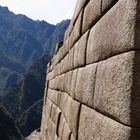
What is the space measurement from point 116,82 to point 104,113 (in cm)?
35

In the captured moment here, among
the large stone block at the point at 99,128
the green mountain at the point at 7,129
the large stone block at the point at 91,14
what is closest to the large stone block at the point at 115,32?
the large stone block at the point at 91,14

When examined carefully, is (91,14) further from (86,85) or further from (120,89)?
(120,89)

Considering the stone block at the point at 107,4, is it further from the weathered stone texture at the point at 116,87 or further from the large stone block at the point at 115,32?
the weathered stone texture at the point at 116,87

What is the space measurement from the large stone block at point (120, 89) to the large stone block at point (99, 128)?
0.13 ft

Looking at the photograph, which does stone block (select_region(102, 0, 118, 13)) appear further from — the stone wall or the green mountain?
the green mountain

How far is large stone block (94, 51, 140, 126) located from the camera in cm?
193

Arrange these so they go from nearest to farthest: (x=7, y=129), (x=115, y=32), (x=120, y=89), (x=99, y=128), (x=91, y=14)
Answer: (x=120, y=89) → (x=115, y=32) → (x=99, y=128) → (x=91, y=14) → (x=7, y=129)

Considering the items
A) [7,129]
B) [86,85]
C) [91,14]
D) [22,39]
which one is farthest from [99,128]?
[22,39]

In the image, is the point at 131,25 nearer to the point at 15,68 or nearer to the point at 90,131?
the point at 90,131

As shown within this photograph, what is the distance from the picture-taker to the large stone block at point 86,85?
2941 mm

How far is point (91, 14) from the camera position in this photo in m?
3.34

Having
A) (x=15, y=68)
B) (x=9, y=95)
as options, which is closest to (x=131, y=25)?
(x=9, y=95)

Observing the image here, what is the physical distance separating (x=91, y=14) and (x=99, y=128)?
1.14 metres

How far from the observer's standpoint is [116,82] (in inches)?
85.7
